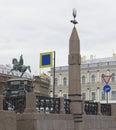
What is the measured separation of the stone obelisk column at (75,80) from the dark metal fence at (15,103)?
12.5 feet

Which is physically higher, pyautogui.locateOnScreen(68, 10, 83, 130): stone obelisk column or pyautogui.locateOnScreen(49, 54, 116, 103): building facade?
pyautogui.locateOnScreen(49, 54, 116, 103): building facade

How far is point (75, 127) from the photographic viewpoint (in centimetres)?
2028

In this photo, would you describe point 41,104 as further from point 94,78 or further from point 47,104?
point 94,78

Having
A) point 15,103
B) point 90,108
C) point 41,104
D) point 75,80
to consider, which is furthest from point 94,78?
point 15,103

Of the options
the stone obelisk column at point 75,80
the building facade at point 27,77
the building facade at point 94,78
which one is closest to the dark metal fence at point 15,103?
the stone obelisk column at point 75,80

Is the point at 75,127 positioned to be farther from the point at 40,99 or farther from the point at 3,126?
the point at 3,126

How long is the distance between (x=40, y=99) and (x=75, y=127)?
3227mm

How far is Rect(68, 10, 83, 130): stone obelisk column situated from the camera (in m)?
20.5

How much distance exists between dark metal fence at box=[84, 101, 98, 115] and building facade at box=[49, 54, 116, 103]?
5131cm

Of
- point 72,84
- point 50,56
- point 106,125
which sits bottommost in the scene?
point 106,125

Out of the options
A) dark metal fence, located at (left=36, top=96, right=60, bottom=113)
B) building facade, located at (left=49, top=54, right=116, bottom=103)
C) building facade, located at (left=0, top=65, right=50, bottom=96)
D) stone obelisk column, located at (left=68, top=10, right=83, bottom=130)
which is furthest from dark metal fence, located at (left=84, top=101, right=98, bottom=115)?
building facade, located at (left=49, top=54, right=116, bottom=103)

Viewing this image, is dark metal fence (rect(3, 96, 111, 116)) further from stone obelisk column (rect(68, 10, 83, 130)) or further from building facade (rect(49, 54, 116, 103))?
building facade (rect(49, 54, 116, 103))

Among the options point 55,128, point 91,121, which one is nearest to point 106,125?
point 91,121

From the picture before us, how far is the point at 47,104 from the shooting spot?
738 inches
